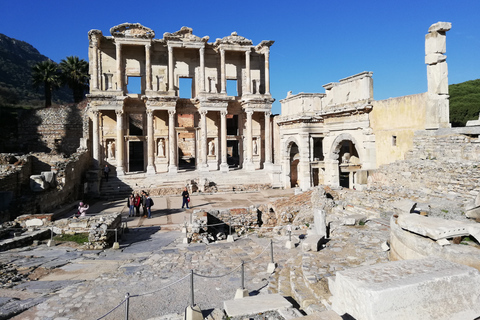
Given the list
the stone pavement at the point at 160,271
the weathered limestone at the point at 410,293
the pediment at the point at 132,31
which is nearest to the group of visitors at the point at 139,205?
the stone pavement at the point at 160,271

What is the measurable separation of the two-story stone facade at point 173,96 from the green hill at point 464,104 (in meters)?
21.9

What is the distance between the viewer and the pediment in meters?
25.7

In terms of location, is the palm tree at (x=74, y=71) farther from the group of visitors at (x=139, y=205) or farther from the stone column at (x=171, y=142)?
the group of visitors at (x=139, y=205)

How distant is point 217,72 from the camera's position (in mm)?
29531

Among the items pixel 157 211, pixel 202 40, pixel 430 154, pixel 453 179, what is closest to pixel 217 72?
pixel 202 40

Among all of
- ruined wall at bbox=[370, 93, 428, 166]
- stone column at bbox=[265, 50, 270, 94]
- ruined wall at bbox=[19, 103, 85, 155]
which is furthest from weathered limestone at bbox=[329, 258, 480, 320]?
ruined wall at bbox=[19, 103, 85, 155]

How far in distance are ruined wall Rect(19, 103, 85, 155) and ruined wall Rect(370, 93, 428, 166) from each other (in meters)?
32.1

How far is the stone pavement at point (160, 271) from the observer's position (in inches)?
231

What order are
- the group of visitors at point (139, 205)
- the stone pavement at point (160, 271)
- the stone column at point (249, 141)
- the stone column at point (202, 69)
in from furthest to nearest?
1. the stone column at point (249, 141)
2. the stone column at point (202, 69)
3. the group of visitors at point (139, 205)
4. the stone pavement at point (160, 271)

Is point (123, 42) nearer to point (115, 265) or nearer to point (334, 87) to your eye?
point (334, 87)

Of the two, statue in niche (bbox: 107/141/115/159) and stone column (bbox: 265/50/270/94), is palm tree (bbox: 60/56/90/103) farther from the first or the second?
stone column (bbox: 265/50/270/94)

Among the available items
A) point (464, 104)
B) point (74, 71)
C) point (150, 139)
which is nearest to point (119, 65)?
point (150, 139)

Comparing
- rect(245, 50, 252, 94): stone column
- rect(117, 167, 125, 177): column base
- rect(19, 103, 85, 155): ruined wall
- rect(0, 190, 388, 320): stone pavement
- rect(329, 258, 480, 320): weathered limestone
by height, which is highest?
rect(245, 50, 252, 94): stone column

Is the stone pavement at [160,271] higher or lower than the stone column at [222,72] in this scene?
lower
